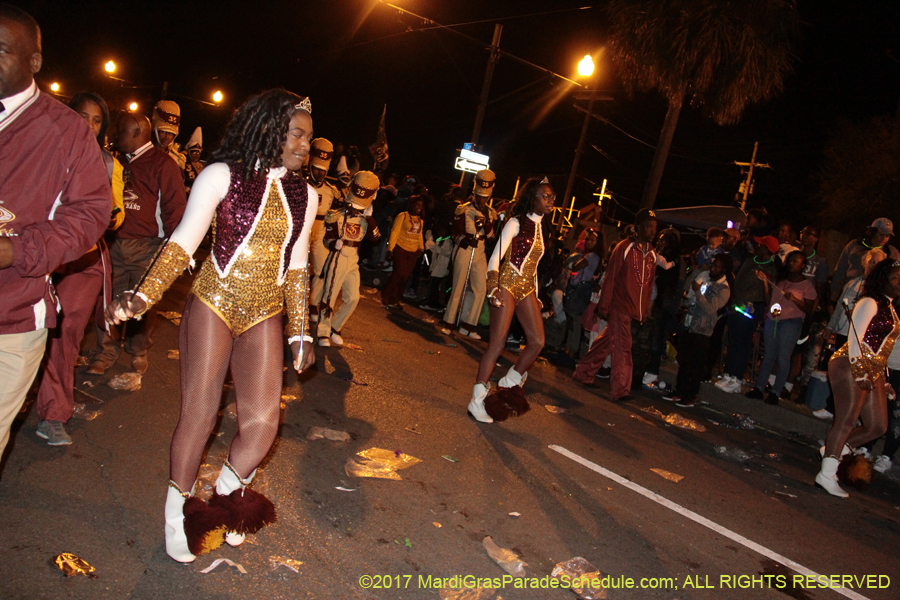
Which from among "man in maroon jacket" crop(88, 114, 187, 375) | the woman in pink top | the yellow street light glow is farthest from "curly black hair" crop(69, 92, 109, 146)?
the yellow street light glow

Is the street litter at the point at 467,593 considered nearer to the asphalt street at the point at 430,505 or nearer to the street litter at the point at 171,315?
the asphalt street at the point at 430,505

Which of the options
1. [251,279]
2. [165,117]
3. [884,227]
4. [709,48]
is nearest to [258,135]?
[251,279]

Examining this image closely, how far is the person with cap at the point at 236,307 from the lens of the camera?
3.09 meters

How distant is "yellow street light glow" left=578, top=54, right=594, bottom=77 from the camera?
17.3 meters

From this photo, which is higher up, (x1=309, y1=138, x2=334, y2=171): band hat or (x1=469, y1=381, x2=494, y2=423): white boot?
(x1=309, y1=138, x2=334, y2=171): band hat

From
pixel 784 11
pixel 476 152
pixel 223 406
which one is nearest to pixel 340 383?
pixel 223 406

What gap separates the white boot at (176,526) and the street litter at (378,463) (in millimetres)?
1525

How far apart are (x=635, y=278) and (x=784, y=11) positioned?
9.00 metres

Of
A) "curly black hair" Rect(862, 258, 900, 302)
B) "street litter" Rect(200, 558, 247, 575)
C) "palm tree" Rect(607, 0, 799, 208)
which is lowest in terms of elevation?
"street litter" Rect(200, 558, 247, 575)

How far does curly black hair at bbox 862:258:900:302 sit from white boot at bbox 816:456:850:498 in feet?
5.26

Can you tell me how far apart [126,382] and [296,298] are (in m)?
2.98

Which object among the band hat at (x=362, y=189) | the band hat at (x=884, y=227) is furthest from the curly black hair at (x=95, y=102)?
the band hat at (x=884, y=227)

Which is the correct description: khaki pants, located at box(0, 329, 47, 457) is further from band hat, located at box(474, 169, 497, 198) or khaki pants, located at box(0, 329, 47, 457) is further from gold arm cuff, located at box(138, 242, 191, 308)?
band hat, located at box(474, 169, 497, 198)

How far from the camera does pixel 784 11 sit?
13820 millimetres
